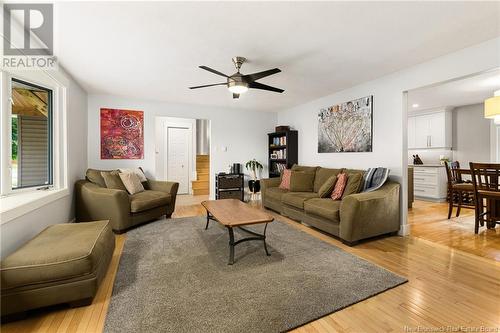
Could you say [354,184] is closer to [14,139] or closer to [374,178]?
[374,178]

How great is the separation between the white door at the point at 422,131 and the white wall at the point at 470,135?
1.80 ft

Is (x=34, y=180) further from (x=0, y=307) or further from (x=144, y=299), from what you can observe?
(x=144, y=299)

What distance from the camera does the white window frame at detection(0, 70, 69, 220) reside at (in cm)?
217

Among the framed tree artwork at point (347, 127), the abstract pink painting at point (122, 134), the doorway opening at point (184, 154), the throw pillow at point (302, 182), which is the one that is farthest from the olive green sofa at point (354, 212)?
the doorway opening at point (184, 154)

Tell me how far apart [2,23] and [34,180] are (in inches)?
68.7

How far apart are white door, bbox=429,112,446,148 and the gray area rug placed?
200 inches

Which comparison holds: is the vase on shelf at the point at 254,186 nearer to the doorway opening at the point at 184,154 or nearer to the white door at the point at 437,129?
the doorway opening at the point at 184,154

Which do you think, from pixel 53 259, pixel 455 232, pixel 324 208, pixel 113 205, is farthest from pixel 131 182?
pixel 455 232

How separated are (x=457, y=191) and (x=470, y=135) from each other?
6.92 feet

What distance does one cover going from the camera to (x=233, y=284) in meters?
2.04

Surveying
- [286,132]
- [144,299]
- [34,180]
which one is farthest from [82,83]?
[286,132]

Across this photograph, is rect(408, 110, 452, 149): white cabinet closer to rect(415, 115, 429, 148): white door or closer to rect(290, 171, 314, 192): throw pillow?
rect(415, 115, 429, 148): white door

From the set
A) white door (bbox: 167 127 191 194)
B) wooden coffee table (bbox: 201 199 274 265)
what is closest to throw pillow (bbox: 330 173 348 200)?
wooden coffee table (bbox: 201 199 274 265)

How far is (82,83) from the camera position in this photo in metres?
3.84
